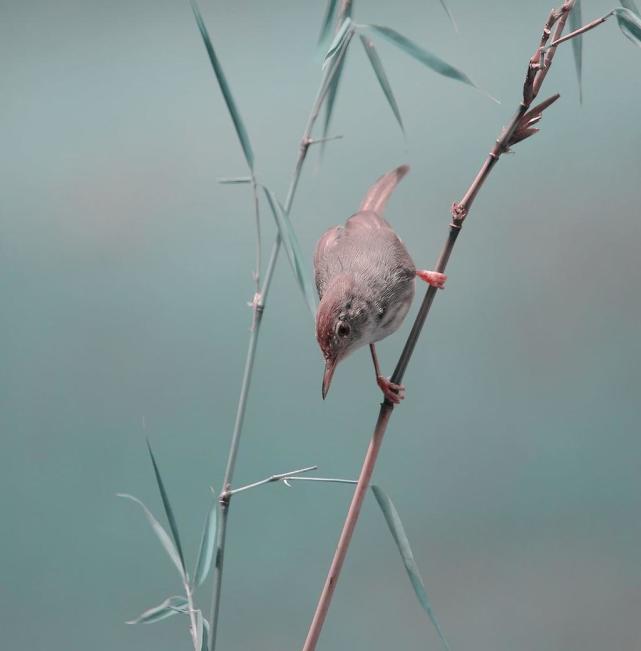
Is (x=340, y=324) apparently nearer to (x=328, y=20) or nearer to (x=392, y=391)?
(x=392, y=391)

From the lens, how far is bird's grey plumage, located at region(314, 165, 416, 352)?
109cm

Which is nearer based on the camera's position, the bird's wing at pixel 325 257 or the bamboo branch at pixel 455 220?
the bamboo branch at pixel 455 220

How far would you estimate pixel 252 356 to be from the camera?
1.00 meters

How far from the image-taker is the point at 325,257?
1.23 meters

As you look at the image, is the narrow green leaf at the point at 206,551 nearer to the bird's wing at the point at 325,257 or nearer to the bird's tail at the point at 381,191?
the bird's wing at the point at 325,257

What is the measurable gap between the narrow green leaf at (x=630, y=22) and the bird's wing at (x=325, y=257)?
50cm

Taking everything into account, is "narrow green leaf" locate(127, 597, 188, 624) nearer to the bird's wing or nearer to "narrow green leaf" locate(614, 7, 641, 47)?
the bird's wing

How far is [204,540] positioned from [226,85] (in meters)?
0.55

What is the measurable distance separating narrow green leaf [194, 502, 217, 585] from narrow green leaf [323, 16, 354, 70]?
1.77 ft

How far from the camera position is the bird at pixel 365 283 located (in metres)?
1.04

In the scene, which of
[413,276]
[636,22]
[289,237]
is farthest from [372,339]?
[636,22]

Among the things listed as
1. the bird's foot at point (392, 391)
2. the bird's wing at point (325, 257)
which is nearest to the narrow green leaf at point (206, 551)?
the bird's foot at point (392, 391)

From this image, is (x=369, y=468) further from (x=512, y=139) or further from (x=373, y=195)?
(x=373, y=195)

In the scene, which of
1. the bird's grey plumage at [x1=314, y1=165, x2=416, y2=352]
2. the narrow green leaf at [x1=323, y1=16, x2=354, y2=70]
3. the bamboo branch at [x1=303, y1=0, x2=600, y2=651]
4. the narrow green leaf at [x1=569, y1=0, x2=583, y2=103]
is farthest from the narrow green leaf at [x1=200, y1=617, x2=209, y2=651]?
the narrow green leaf at [x1=569, y1=0, x2=583, y2=103]
